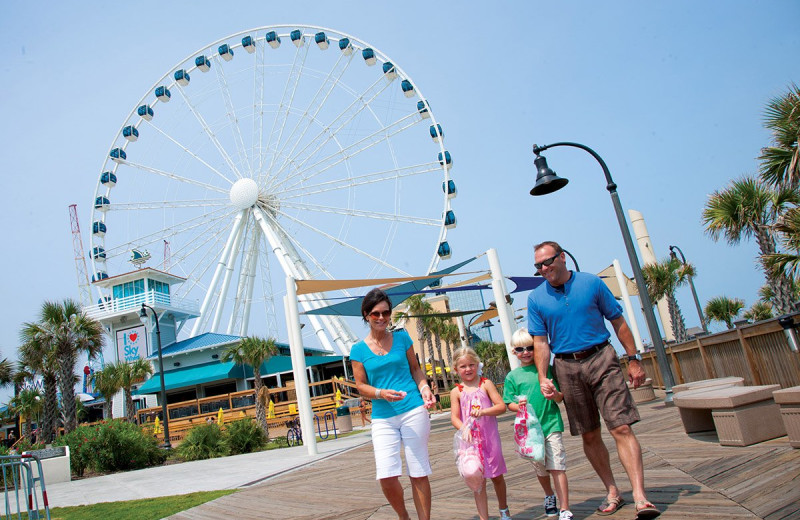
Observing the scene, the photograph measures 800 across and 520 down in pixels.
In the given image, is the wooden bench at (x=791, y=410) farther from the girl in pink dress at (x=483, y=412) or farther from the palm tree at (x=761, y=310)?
the palm tree at (x=761, y=310)

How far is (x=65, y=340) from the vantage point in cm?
1986

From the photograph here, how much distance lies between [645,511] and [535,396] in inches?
29.8

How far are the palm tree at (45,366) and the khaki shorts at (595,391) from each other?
69.0ft

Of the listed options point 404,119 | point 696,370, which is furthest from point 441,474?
point 404,119

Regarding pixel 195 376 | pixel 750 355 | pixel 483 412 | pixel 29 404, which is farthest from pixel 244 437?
pixel 29 404

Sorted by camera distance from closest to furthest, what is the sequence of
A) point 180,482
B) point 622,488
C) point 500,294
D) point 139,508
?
point 622,488
point 139,508
point 180,482
point 500,294

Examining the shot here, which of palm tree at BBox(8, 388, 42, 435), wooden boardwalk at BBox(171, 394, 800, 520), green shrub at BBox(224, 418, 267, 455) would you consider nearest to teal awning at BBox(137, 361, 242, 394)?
palm tree at BBox(8, 388, 42, 435)

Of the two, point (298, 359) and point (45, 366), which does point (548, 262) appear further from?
point (45, 366)

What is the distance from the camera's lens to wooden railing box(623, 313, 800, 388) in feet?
19.6

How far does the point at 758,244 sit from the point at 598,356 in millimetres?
10760

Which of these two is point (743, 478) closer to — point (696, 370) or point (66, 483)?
point (696, 370)

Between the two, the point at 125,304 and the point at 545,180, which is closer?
the point at 545,180

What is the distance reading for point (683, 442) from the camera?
17.0 feet

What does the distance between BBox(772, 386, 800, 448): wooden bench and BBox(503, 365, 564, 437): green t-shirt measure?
1.60 metres
